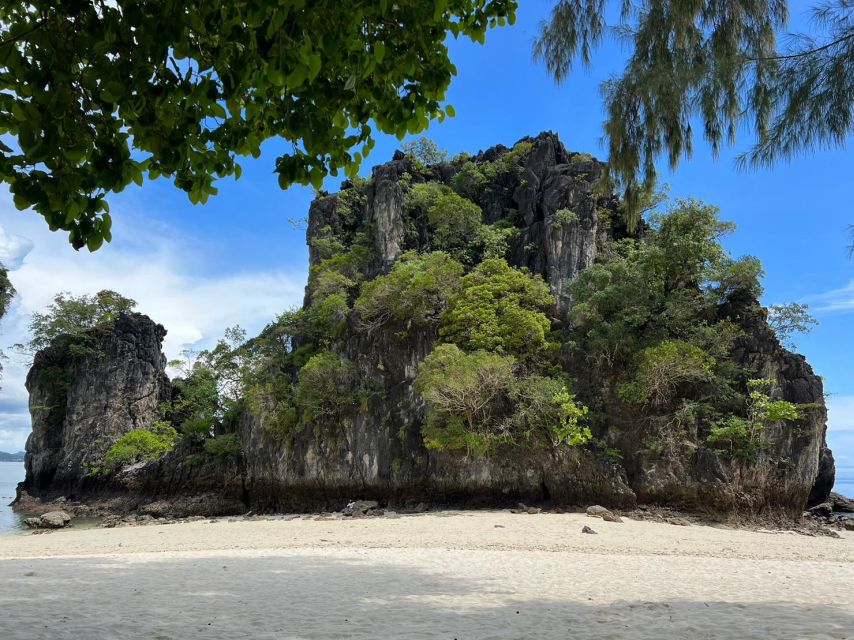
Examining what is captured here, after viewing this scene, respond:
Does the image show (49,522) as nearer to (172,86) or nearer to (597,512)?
(597,512)

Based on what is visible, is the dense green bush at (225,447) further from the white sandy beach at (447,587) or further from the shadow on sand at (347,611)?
the shadow on sand at (347,611)

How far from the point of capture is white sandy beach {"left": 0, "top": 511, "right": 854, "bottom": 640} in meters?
4.66

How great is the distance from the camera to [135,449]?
2867 centimetres

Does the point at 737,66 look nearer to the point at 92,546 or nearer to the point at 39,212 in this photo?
the point at 39,212

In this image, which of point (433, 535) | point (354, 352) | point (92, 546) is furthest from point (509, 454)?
point (92, 546)

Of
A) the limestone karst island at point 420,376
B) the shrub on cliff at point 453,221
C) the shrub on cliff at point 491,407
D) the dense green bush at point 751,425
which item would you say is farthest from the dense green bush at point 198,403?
the dense green bush at point 751,425

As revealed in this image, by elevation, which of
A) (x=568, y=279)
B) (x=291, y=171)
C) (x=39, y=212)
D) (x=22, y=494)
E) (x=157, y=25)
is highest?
(x=568, y=279)

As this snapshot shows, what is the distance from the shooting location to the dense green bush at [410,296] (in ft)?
71.3

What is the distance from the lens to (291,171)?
3564 mm

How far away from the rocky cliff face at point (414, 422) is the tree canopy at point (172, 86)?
527cm

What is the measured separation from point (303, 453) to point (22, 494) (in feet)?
69.8

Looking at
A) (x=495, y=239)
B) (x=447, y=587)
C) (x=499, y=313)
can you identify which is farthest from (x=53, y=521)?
(x=495, y=239)

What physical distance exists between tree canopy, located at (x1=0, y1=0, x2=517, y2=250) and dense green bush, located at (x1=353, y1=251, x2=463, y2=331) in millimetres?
17925

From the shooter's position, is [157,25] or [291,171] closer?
[157,25]
